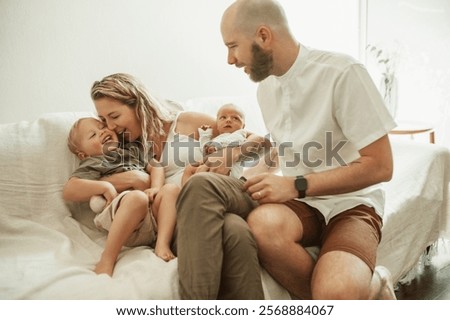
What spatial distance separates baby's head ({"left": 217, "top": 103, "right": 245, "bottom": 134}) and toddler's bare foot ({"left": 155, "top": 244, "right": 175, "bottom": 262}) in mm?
450

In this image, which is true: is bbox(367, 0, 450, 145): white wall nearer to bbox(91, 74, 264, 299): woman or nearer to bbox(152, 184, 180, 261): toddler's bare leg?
bbox(91, 74, 264, 299): woman

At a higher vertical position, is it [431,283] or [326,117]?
[326,117]

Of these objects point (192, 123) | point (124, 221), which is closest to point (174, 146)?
point (192, 123)

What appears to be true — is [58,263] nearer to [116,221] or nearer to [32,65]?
[116,221]

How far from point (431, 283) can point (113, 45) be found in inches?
47.3

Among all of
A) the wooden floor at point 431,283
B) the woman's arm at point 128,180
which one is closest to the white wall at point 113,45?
the woman's arm at point 128,180

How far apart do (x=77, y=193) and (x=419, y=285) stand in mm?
1036

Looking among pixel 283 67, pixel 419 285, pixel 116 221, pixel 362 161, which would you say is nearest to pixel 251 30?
pixel 283 67

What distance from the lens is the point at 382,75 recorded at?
75.9 inches

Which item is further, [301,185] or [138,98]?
[138,98]

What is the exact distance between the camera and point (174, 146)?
1328mm

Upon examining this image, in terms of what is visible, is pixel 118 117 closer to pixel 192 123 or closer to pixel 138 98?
pixel 138 98

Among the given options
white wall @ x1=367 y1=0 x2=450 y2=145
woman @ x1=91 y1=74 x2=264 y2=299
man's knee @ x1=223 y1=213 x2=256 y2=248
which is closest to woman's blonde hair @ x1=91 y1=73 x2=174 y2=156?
woman @ x1=91 y1=74 x2=264 y2=299
